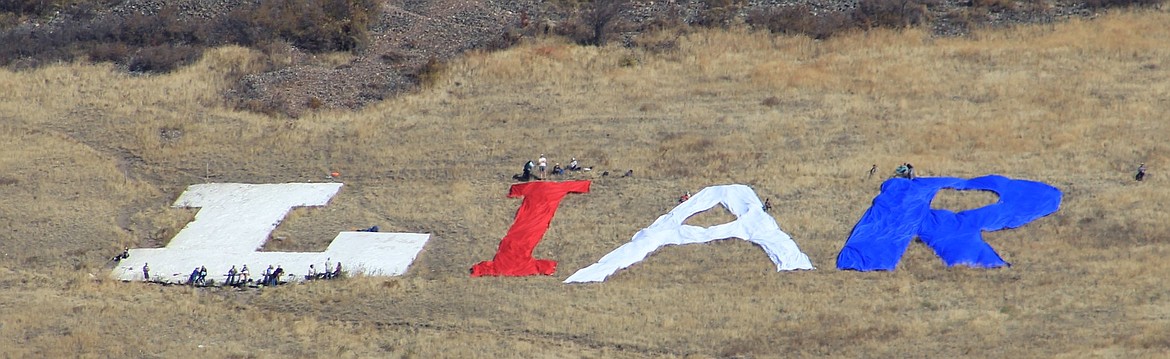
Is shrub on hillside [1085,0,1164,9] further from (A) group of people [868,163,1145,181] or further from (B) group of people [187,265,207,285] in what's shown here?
(B) group of people [187,265,207,285]

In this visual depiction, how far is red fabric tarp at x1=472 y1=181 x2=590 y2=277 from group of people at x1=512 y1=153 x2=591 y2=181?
0.44 metres

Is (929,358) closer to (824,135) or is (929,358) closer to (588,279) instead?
(588,279)

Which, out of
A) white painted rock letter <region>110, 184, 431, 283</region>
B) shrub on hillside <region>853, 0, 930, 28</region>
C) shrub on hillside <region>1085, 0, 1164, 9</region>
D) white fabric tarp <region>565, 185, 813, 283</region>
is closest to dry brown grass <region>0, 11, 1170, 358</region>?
white fabric tarp <region>565, 185, 813, 283</region>

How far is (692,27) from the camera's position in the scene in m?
54.7

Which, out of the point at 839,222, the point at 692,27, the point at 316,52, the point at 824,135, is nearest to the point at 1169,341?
the point at 839,222

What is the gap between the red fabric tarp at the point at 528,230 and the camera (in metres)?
38.4

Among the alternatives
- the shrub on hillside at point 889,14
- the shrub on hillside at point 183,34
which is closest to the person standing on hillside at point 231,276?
Result: the shrub on hillside at point 183,34

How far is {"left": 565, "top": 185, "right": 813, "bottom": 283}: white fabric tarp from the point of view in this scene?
124 ft

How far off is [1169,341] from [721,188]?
45.1ft

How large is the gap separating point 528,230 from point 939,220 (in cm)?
1017

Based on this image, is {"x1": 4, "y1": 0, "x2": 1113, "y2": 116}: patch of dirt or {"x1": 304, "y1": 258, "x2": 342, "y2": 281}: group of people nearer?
{"x1": 304, "y1": 258, "x2": 342, "y2": 281}: group of people

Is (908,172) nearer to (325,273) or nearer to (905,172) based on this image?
(905,172)

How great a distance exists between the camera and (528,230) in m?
40.6

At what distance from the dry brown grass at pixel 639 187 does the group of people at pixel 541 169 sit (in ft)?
2.13
